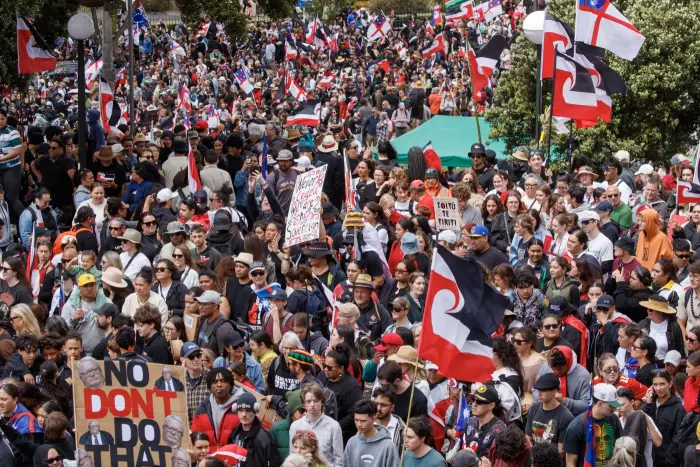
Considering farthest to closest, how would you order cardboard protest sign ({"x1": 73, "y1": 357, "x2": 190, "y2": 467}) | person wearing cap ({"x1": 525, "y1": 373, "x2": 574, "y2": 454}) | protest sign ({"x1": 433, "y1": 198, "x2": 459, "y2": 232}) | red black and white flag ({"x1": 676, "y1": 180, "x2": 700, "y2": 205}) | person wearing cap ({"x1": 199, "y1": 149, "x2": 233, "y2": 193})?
person wearing cap ({"x1": 199, "y1": 149, "x2": 233, "y2": 193}), red black and white flag ({"x1": 676, "y1": 180, "x2": 700, "y2": 205}), protest sign ({"x1": 433, "y1": 198, "x2": 459, "y2": 232}), person wearing cap ({"x1": 525, "y1": 373, "x2": 574, "y2": 454}), cardboard protest sign ({"x1": 73, "y1": 357, "x2": 190, "y2": 467})

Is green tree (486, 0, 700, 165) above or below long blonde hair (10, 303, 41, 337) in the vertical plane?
below

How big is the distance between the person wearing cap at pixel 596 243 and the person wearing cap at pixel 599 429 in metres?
4.11

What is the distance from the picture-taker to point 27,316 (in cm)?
1181

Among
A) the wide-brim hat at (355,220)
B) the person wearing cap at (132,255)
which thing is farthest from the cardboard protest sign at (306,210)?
the person wearing cap at (132,255)

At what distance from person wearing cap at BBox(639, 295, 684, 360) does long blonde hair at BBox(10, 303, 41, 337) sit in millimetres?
5554

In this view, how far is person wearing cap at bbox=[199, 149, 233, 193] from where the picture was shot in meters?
16.1

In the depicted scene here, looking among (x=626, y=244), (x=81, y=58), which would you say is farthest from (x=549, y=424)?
(x=81, y=58)

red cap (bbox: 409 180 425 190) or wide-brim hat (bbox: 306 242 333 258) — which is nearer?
wide-brim hat (bbox: 306 242 333 258)

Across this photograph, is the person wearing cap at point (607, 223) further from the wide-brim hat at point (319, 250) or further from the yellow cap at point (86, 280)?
the yellow cap at point (86, 280)

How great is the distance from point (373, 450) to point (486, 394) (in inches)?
35.2

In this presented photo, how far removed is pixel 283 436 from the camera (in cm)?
943

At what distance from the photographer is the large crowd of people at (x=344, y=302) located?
9133 millimetres

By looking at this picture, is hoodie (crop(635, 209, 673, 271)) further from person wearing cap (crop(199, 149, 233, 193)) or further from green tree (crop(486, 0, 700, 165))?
green tree (crop(486, 0, 700, 165))

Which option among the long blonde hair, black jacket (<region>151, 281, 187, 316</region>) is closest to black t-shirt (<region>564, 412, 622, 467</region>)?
black jacket (<region>151, 281, 187, 316</region>)
